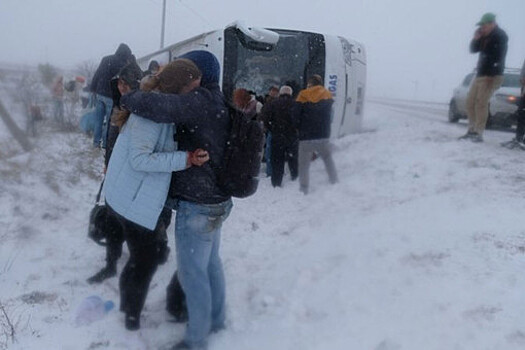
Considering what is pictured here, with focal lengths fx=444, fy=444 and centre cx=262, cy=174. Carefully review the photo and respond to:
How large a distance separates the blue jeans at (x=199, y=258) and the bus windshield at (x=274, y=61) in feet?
18.4

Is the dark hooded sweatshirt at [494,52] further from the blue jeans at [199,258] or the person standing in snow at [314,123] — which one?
the blue jeans at [199,258]

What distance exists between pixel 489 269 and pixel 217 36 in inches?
259

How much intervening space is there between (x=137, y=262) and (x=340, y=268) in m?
1.74

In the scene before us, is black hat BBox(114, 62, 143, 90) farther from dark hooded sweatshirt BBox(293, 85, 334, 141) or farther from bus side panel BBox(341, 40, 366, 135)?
bus side panel BBox(341, 40, 366, 135)

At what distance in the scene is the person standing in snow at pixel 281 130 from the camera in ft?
22.9

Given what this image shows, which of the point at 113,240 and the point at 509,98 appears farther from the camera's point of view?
the point at 509,98

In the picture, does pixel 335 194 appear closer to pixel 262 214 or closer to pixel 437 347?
pixel 262 214

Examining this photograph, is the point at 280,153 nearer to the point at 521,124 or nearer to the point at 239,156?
the point at 521,124

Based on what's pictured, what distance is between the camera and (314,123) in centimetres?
660

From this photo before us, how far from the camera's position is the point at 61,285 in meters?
3.88

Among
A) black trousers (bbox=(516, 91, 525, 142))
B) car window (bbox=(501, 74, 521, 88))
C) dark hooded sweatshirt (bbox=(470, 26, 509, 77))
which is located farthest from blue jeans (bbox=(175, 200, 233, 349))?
car window (bbox=(501, 74, 521, 88))

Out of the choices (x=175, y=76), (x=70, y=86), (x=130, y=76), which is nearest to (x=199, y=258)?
(x=175, y=76)

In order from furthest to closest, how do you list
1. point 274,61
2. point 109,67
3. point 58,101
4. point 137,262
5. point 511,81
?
point 58,101 < point 511,81 < point 274,61 < point 109,67 < point 137,262

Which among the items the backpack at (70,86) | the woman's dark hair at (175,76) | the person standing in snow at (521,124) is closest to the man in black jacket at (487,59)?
the person standing in snow at (521,124)
